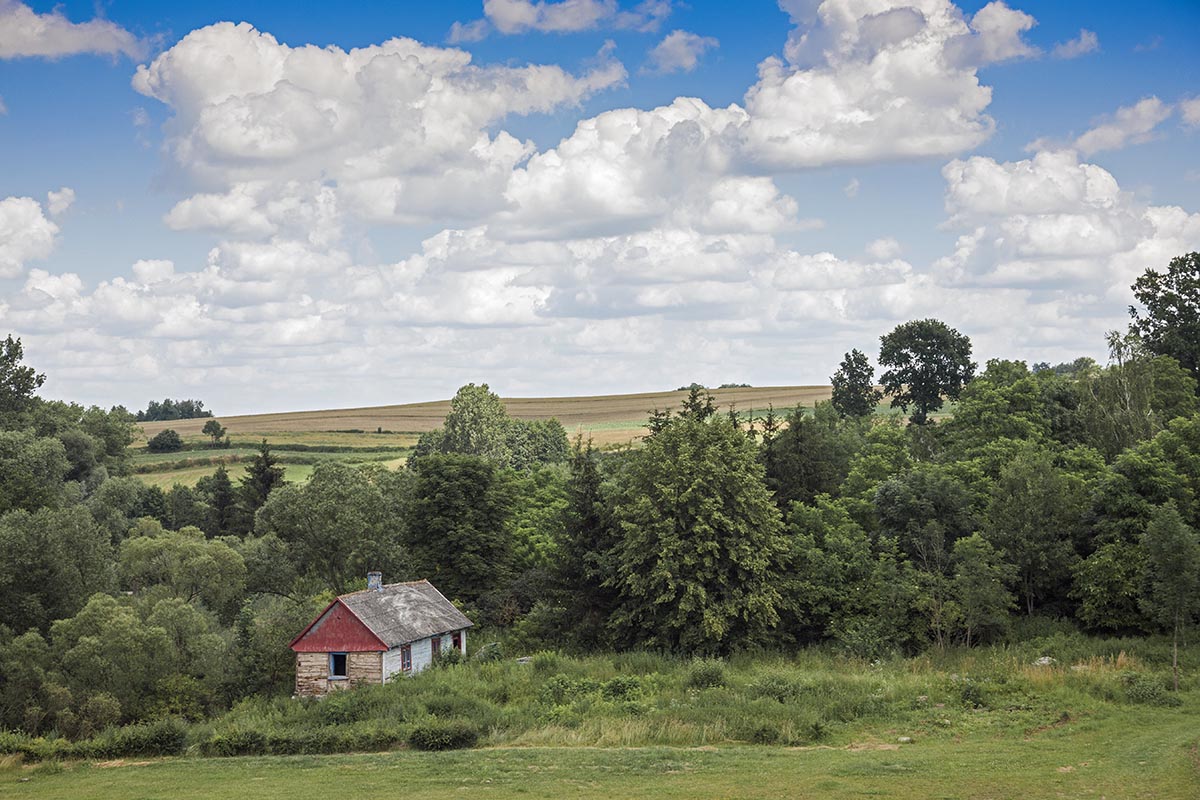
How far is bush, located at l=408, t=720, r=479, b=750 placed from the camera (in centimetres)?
3734

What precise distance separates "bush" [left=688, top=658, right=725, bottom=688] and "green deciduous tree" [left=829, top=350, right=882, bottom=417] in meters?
64.8

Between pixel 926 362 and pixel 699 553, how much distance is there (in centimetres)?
5452

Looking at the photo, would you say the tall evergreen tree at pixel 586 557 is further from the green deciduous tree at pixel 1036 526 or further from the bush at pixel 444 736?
the green deciduous tree at pixel 1036 526

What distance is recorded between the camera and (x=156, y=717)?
1736 inches

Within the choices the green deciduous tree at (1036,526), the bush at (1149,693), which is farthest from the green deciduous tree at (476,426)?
the bush at (1149,693)

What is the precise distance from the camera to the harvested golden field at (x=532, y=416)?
14462 cm

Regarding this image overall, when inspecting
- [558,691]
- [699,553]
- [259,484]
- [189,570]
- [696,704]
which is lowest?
[558,691]

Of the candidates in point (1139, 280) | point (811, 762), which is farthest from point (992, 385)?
point (811, 762)

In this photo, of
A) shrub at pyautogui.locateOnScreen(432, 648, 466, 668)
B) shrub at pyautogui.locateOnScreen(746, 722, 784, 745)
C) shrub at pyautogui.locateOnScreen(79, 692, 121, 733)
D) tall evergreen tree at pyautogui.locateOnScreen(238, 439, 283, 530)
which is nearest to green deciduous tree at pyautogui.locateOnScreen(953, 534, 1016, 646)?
shrub at pyautogui.locateOnScreen(746, 722, 784, 745)

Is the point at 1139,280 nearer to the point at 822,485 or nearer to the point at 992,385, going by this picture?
the point at 992,385

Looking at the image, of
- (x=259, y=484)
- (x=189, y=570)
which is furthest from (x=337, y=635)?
(x=259, y=484)

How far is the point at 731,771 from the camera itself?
31.1 metres

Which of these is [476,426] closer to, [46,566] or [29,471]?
[29,471]

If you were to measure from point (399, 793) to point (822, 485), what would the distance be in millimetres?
38066
